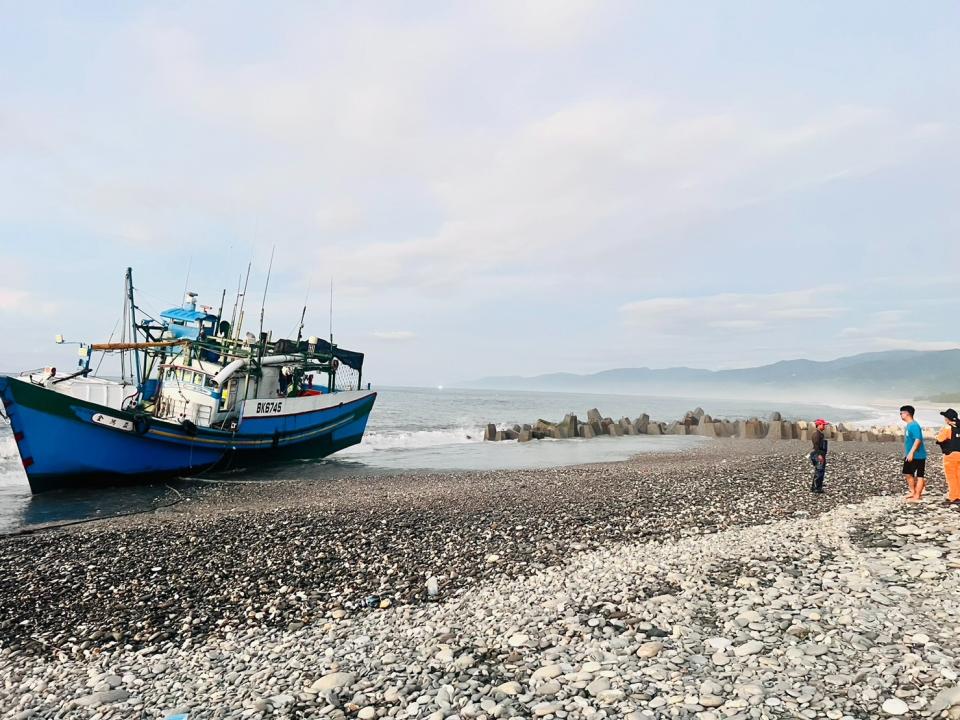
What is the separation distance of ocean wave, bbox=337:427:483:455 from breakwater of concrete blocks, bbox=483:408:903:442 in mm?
2223

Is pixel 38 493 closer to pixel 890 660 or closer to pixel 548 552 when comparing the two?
pixel 548 552

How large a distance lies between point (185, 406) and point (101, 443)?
442 centimetres

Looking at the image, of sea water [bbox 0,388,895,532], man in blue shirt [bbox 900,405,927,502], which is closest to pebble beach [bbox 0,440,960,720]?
man in blue shirt [bbox 900,405,927,502]

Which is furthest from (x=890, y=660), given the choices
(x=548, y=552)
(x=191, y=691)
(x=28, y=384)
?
(x=28, y=384)

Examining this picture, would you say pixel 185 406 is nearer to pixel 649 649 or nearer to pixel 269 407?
pixel 269 407

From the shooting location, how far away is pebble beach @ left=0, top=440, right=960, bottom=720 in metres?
5.63

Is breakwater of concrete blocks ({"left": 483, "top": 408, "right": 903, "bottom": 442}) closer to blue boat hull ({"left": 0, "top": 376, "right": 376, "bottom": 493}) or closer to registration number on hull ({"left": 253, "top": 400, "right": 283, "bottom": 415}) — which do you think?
registration number on hull ({"left": 253, "top": 400, "right": 283, "bottom": 415})

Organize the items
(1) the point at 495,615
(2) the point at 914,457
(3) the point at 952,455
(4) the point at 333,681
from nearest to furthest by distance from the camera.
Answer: (4) the point at 333,681 → (1) the point at 495,615 → (3) the point at 952,455 → (2) the point at 914,457

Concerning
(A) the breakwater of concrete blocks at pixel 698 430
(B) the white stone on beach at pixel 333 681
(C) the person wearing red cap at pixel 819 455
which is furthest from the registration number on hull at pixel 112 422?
(A) the breakwater of concrete blocks at pixel 698 430

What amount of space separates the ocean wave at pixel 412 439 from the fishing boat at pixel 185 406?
6.13 m

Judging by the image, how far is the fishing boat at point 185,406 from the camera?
67.8 feet

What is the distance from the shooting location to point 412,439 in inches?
1775

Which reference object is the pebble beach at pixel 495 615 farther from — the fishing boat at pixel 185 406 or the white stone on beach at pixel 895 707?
the fishing boat at pixel 185 406

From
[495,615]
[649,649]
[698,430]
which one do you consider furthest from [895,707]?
[698,430]
